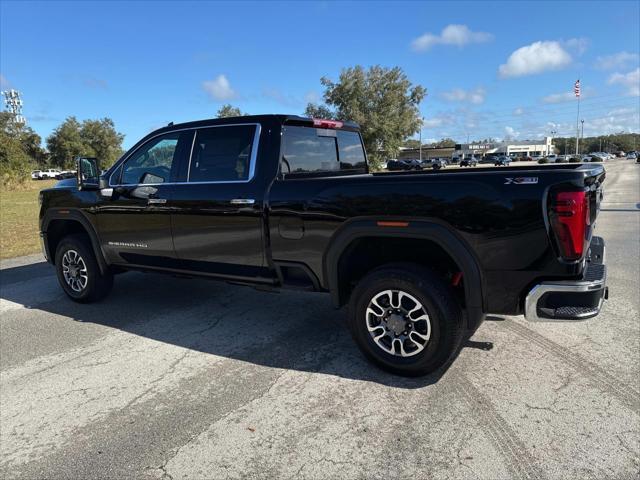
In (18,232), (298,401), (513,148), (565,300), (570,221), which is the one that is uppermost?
(513,148)

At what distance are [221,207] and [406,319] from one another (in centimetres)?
195

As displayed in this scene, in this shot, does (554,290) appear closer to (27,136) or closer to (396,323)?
(396,323)

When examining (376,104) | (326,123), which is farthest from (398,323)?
(376,104)

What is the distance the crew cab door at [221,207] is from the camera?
4.20 m

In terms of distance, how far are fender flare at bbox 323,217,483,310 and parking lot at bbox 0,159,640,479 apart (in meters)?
0.78

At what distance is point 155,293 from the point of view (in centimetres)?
616

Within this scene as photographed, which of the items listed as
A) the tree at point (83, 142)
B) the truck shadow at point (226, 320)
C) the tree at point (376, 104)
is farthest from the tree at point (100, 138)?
the truck shadow at point (226, 320)

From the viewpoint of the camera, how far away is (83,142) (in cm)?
7425

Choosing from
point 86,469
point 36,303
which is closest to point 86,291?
point 36,303

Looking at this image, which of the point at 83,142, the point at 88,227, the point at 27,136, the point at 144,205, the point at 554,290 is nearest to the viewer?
the point at 554,290

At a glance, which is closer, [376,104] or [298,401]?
[298,401]

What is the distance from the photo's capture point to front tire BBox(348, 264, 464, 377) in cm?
339

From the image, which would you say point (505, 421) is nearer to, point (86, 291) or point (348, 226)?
point (348, 226)

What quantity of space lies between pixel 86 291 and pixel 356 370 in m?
3.57
